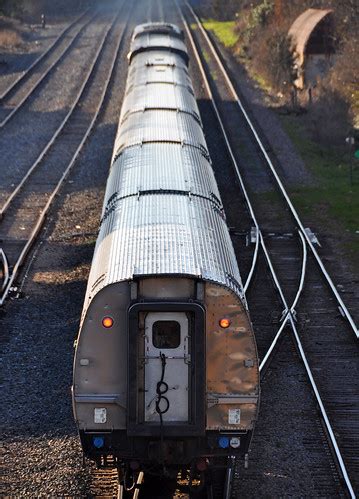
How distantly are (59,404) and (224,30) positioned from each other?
166 ft

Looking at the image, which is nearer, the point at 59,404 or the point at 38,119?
the point at 59,404

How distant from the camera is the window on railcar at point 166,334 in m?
9.47

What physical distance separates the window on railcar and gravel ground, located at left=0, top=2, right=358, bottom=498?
2420 millimetres

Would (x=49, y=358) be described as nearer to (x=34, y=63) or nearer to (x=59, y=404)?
(x=59, y=404)

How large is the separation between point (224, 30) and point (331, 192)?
126 ft

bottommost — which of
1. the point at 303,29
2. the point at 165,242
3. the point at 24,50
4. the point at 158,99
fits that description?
the point at 165,242

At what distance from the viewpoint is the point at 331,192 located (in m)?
23.9

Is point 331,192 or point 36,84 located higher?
point 36,84

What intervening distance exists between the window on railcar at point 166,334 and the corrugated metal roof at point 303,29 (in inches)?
1196

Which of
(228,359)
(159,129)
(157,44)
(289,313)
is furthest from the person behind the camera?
(157,44)

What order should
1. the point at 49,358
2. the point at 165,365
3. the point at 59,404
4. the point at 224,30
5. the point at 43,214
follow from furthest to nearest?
the point at 224,30 < the point at 43,214 < the point at 49,358 < the point at 59,404 < the point at 165,365

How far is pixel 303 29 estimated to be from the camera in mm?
40281

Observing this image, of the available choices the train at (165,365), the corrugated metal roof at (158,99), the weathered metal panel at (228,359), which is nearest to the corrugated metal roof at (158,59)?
the corrugated metal roof at (158,99)

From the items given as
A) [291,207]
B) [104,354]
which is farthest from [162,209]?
[291,207]
